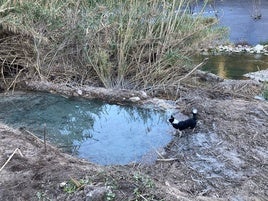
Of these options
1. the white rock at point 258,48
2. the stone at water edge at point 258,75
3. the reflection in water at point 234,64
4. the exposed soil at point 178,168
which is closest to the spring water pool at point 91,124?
the exposed soil at point 178,168

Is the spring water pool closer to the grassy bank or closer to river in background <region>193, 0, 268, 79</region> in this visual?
the grassy bank

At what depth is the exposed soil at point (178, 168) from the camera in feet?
9.75

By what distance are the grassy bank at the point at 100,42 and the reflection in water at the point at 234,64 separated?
178 cm

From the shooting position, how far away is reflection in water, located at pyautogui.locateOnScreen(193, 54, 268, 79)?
8453mm

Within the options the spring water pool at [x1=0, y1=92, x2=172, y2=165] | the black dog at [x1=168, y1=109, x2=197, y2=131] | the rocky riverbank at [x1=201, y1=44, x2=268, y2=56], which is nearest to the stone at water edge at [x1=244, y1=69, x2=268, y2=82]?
the rocky riverbank at [x1=201, y1=44, x2=268, y2=56]

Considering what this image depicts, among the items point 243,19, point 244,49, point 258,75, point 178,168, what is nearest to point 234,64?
point 258,75

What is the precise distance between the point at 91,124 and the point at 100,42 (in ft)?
6.02

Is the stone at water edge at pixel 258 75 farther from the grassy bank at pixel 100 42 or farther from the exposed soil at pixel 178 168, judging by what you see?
the exposed soil at pixel 178 168

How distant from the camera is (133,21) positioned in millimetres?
Answer: 6484

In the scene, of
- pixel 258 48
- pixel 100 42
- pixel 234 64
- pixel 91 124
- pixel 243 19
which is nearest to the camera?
pixel 91 124

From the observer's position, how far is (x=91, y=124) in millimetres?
4965

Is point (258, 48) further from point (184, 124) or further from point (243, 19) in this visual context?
point (184, 124)

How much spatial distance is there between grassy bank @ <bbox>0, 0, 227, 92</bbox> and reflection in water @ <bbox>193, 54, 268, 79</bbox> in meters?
1.78

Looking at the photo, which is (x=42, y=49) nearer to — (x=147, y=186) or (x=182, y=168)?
(x=182, y=168)
